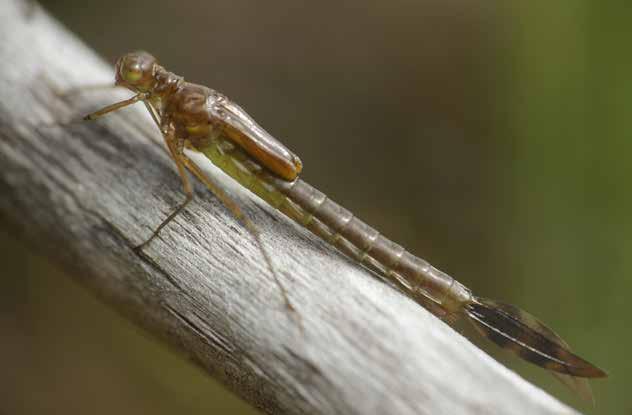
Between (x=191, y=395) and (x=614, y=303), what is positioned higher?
(x=614, y=303)

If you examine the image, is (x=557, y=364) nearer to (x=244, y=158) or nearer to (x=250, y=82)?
(x=244, y=158)

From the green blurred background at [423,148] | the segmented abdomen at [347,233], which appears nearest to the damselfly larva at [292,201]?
the segmented abdomen at [347,233]

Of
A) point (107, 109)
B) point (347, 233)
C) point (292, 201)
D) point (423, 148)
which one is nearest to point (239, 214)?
point (292, 201)

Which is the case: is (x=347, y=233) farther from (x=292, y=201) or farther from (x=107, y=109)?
(x=107, y=109)

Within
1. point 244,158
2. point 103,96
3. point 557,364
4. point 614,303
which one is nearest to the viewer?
point 557,364

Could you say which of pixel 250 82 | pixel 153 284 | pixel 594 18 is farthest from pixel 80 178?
pixel 594 18

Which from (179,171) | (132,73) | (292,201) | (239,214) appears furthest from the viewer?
(132,73)
